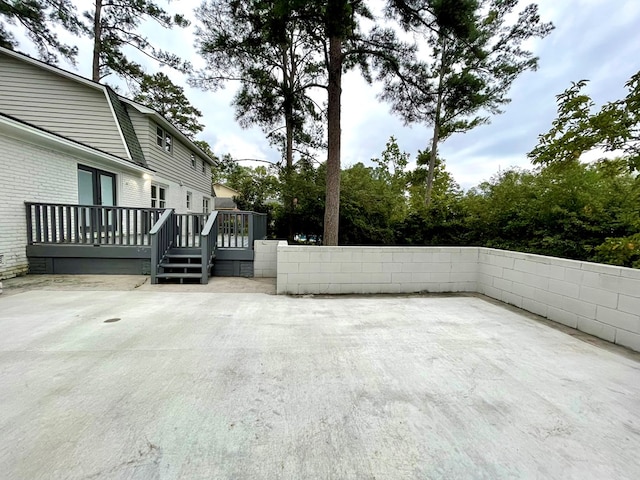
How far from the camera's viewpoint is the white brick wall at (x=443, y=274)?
3619mm

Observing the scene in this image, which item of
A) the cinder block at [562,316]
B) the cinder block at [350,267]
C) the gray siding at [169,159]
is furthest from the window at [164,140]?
the cinder block at [562,316]

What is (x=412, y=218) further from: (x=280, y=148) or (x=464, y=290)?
(x=280, y=148)

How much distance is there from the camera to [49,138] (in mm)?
5488

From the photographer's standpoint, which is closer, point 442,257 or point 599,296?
point 599,296

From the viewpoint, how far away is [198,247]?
6.08m

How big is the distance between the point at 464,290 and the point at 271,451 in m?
4.75

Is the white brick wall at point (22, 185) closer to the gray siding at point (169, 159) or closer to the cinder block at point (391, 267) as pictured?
the gray siding at point (169, 159)

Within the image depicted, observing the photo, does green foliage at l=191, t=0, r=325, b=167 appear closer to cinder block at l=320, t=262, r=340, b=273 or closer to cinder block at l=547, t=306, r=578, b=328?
cinder block at l=320, t=262, r=340, b=273

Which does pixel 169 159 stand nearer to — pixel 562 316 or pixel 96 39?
pixel 96 39

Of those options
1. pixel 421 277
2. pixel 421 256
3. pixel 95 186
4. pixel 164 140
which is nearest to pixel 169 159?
pixel 164 140

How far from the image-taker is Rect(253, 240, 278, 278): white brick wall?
6215 millimetres

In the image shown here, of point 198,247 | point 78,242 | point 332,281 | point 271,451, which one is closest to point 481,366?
point 271,451

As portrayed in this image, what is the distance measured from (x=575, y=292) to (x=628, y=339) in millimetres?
656

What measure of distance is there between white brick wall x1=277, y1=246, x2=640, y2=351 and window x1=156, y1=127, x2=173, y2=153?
8482 mm
